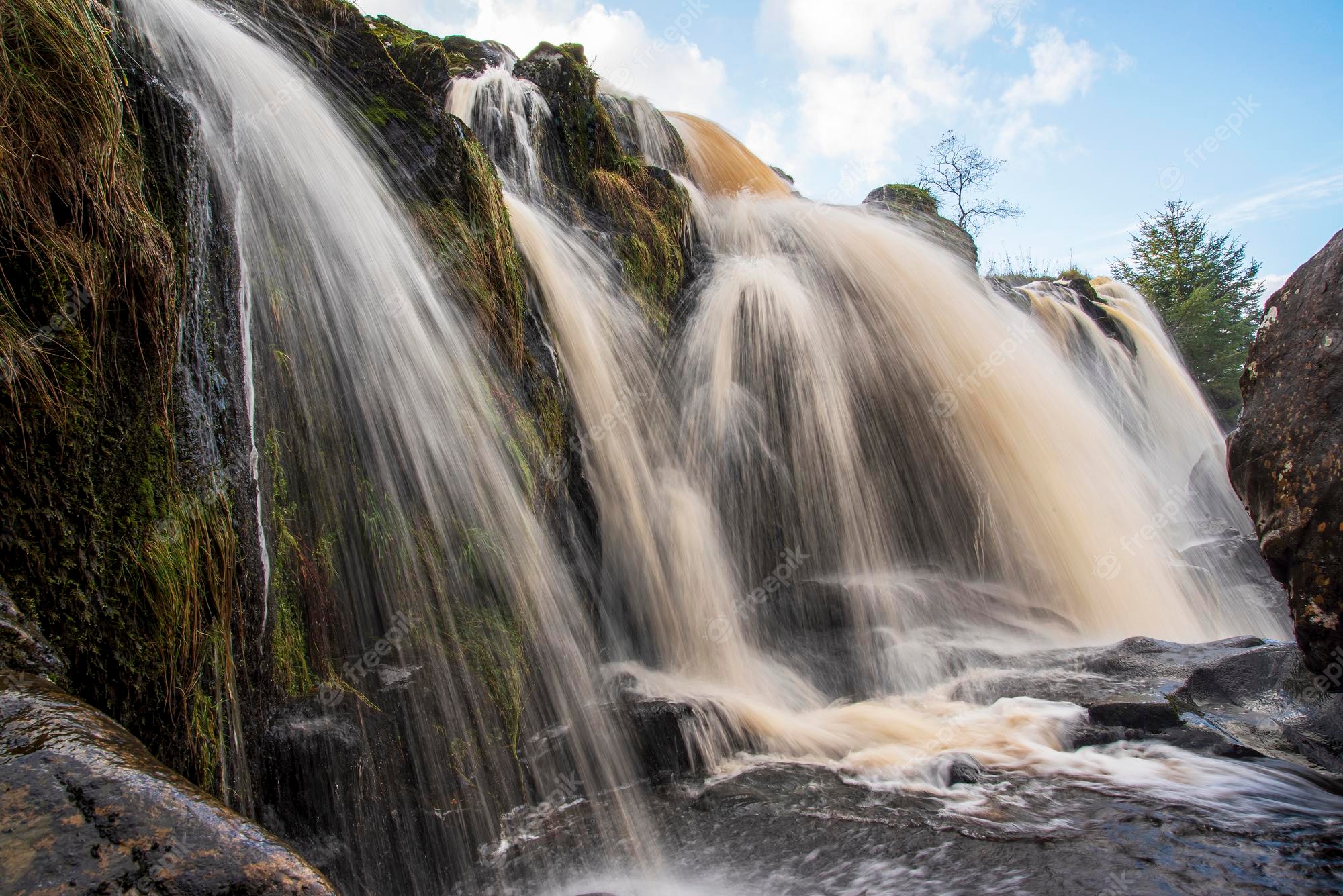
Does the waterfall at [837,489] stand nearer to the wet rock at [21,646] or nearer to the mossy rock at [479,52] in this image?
the mossy rock at [479,52]

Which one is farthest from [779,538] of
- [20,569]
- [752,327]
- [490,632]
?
[20,569]

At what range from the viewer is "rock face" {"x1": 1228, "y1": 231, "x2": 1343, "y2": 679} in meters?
3.70

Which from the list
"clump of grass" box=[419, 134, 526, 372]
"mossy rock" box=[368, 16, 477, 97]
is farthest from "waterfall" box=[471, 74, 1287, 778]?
"mossy rock" box=[368, 16, 477, 97]

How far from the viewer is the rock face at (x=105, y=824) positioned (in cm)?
133

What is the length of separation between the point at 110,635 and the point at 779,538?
18.6 feet

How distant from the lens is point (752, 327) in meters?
8.16

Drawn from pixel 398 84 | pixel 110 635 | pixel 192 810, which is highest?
pixel 398 84

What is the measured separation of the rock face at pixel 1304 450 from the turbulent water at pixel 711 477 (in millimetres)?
1031

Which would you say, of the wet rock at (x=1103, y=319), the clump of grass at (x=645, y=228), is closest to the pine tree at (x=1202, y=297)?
the wet rock at (x=1103, y=319)

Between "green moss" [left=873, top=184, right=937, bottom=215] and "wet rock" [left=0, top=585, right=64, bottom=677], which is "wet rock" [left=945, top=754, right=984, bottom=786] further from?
"green moss" [left=873, top=184, right=937, bottom=215]

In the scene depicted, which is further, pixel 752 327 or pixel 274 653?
pixel 752 327

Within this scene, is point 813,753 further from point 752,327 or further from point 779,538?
point 752,327

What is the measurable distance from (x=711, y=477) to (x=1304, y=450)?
4.54 meters

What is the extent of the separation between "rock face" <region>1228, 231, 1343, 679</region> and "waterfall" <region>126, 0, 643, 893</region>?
3979mm
